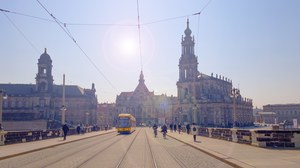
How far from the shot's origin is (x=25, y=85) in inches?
4409

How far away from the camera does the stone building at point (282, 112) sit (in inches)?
4996

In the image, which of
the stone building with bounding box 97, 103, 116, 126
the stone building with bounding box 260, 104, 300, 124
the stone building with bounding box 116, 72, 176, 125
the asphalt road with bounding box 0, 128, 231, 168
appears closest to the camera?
the asphalt road with bounding box 0, 128, 231, 168

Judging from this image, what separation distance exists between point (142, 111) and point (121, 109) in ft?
30.8

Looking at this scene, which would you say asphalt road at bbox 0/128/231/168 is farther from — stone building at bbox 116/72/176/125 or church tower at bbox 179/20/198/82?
stone building at bbox 116/72/176/125

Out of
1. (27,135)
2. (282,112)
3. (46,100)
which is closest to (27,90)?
(46,100)

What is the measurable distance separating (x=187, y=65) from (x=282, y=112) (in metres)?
63.2

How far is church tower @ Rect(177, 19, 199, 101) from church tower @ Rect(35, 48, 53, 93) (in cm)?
4054

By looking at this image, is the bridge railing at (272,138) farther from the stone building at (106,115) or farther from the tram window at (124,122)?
the stone building at (106,115)

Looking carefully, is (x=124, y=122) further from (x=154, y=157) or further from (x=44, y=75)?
(x=44, y=75)

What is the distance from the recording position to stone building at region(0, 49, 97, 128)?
95312 mm

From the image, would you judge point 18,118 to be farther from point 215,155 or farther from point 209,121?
point 215,155

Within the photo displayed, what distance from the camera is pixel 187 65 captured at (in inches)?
3848

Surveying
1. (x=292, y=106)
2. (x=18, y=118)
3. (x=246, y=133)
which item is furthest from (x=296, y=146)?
(x=292, y=106)

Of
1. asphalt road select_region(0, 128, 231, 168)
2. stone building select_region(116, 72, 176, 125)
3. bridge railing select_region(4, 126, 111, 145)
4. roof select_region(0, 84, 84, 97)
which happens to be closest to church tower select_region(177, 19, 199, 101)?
stone building select_region(116, 72, 176, 125)
